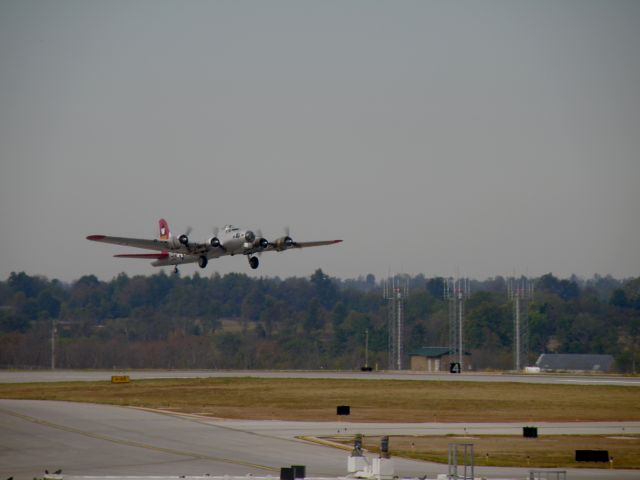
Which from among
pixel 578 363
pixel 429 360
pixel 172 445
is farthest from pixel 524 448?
pixel 578 363

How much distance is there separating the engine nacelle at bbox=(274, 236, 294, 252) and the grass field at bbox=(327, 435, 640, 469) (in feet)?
87.2

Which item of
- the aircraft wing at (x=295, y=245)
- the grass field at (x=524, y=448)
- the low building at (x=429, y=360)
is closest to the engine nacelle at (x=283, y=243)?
the aircraft wing at (x=295, y=245)

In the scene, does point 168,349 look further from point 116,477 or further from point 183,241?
point 116,477

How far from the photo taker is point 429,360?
161250 mm

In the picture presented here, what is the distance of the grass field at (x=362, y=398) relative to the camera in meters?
67.5

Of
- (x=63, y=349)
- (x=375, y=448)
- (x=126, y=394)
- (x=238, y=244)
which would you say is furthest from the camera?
(x=63, y=349)

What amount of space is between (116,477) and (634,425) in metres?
33.7

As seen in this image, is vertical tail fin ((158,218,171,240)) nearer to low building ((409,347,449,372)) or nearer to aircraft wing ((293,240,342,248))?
aircraft wing ((293,240,342,248))

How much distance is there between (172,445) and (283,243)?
101 ft

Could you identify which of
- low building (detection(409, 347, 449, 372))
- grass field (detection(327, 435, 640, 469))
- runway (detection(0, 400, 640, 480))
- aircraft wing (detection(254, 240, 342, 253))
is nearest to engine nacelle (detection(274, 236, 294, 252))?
aircraft wing (detection(254, 240, 342, 253))

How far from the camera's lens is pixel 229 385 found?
96.8 metres

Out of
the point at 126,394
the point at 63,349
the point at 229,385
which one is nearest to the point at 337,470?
the point at 126,394

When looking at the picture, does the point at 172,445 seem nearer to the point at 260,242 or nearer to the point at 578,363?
the point at 260,242

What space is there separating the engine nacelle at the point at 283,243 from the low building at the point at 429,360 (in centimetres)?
8395
